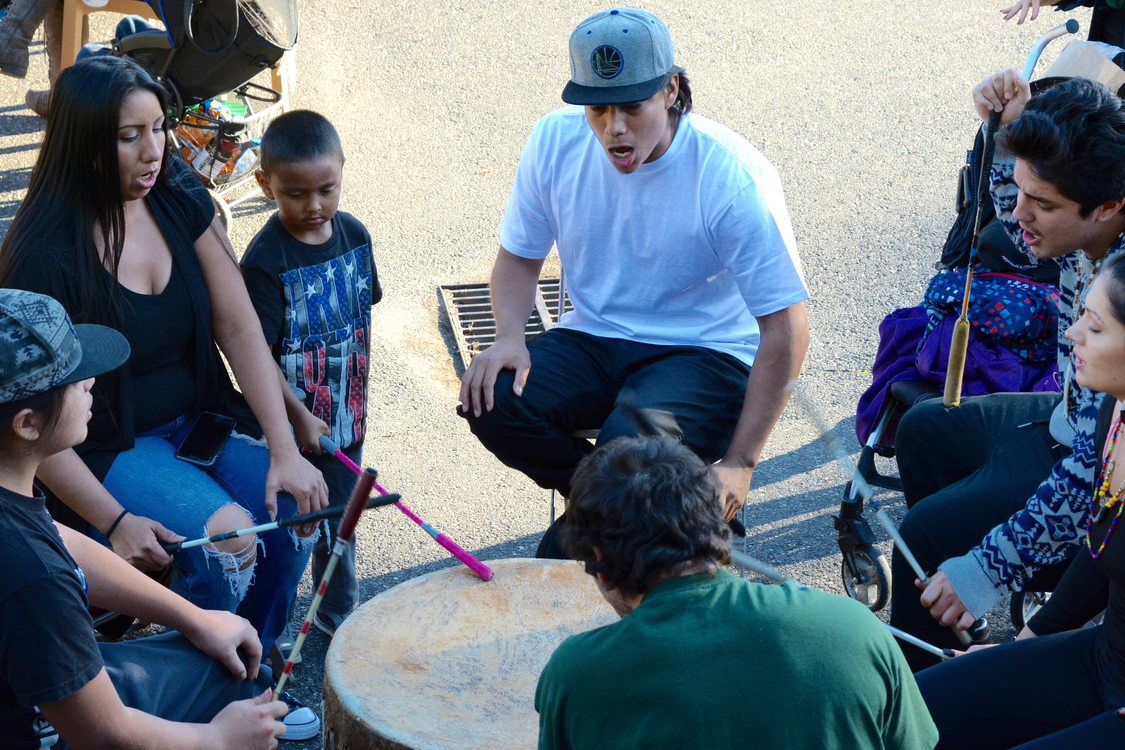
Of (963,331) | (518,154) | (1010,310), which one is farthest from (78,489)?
(518,154)

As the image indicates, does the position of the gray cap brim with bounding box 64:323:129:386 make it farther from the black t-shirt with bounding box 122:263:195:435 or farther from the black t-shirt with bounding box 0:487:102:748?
the black t-shirt with bounding box 122:263:195:435

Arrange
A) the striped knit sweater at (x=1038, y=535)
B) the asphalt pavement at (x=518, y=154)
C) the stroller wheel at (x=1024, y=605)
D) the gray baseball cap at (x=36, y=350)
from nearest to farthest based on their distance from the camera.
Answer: the gray baseball cap at (x=36, y=350) → the striped knit sweater at (x=1038, y=535) → the stroller wheel at (x=1024, y=605) → the asphalt pavement at (x=518, y=154)

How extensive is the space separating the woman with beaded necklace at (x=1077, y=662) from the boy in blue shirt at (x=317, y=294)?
155 centimetres

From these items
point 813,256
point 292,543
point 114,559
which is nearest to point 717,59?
point 813,256

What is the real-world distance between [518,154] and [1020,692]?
4383 mm

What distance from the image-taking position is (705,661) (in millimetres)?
1505

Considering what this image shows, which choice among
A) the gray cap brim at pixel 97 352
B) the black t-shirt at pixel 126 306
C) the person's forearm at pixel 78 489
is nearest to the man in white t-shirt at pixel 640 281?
the black t-shirt at pixel 126 306

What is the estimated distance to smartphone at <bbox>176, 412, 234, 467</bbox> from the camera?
283 cm

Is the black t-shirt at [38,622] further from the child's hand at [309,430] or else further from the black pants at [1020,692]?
the black pants at [1020,692]

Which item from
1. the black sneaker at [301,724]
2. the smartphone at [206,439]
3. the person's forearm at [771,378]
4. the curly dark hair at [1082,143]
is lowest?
the black sneaker at [301,724]

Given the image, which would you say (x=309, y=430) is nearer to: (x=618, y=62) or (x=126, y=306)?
(x=126, y=306)

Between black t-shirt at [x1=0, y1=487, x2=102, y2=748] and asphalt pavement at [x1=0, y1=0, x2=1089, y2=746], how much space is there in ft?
3.77

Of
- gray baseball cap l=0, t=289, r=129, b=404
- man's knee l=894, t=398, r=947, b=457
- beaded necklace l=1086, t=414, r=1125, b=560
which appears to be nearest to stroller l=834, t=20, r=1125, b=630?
man's knee l=894, t=398, r=947, b=457

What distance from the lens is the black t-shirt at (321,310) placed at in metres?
3.04
